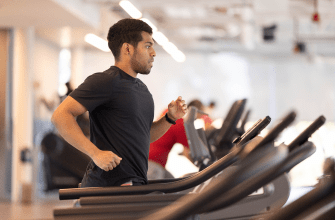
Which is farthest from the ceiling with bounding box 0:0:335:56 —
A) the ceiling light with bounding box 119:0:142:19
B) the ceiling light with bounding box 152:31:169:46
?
the ceiling light with bounding box 119:0:142:19

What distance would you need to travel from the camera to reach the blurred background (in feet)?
20.0

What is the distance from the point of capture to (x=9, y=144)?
6738mm

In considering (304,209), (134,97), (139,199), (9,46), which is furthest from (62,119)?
(9,46)

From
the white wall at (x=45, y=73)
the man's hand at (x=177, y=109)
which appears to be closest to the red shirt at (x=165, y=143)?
the man's hand at (x=177, y=109)

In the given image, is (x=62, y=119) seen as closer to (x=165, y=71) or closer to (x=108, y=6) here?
(x=108, y=6)

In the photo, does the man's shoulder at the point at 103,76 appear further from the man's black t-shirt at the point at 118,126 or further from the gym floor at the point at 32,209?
the gym floor at the point at 32,209

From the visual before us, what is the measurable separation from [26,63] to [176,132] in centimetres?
418

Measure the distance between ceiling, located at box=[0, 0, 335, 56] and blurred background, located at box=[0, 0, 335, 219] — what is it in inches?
0.8

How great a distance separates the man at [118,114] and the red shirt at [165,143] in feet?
4.27

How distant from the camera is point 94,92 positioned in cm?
173

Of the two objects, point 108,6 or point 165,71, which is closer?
point 108,6

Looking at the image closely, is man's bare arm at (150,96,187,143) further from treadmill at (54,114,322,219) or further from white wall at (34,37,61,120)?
white wall at (34,37,61,120)

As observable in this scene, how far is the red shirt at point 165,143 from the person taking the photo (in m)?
3.19

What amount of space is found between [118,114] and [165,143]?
151cm
